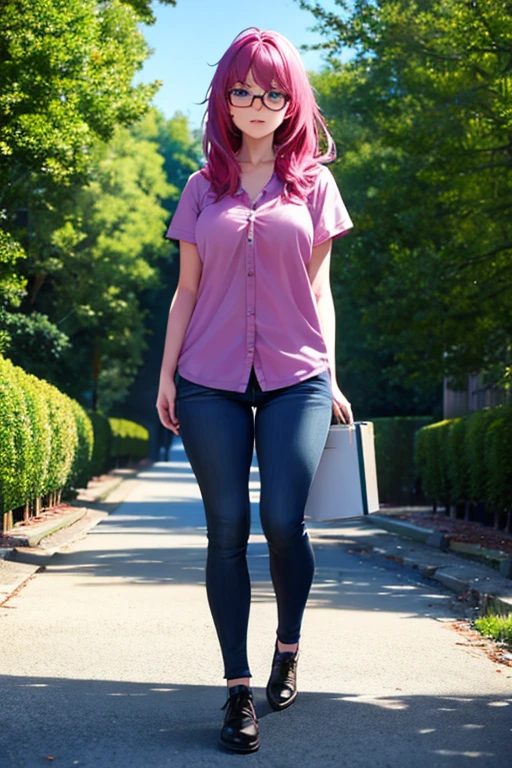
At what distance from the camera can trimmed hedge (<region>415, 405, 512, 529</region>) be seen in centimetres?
1463

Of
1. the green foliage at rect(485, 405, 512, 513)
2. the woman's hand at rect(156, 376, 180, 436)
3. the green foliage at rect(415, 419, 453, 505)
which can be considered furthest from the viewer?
the green foliage at rect(415, 419, 453, 505)

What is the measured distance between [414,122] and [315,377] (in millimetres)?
16280

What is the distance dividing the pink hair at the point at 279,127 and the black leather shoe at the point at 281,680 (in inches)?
66.0

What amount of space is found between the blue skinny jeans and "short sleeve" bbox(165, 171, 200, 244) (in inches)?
19.8

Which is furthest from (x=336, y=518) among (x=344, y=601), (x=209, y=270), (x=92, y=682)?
(x=344, y=601)

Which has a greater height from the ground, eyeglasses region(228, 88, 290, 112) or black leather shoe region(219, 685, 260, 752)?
eyeglasses region(228, 88, 290, 112)

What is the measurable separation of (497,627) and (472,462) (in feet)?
30.7

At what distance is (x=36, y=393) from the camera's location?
52.1 feet

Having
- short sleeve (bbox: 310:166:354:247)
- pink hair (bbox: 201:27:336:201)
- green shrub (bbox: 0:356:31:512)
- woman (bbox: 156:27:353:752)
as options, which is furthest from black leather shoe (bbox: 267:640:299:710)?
green shrub (bbox: 0:356:31:512)

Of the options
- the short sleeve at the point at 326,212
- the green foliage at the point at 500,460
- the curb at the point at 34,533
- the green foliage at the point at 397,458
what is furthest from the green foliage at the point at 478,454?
the short sleeve at the point at 326,212

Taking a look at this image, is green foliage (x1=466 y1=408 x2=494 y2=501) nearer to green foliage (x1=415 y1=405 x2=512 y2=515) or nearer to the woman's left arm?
green foliage (x1=415 y1=405 x2=512 y2=515)

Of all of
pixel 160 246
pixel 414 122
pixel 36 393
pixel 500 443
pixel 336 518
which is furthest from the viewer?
pixel 160 246

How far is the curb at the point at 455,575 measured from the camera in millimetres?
8984

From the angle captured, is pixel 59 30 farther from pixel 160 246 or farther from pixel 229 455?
pixel 160 246
